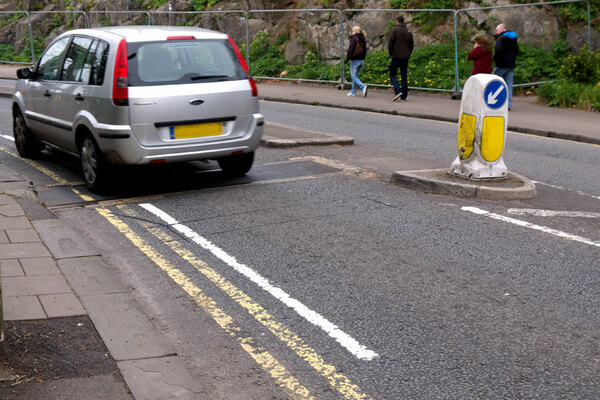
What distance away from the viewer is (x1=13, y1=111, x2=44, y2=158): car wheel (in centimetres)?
1065

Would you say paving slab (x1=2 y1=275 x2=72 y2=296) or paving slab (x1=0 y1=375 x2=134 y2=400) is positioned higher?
paving slab (x1=2 y1=275 x2=72 y2=296)

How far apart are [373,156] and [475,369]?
6.94 meters

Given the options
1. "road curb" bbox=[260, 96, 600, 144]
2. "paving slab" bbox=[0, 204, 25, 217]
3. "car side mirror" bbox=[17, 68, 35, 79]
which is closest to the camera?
"paving slab" bbox=[0, 204, 25, 217]

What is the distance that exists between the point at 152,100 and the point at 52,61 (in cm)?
226

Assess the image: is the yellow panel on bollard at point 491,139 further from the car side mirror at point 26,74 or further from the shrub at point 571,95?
the shrub at point 571,95

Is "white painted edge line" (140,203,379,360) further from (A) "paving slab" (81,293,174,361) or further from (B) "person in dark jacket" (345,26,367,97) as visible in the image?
(B) "person in dark jacket" (345,26,367,97)

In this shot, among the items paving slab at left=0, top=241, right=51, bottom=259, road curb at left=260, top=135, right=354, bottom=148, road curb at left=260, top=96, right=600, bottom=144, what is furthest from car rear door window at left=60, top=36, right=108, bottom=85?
road curb at left=260, top=96, right=600, bottom=144

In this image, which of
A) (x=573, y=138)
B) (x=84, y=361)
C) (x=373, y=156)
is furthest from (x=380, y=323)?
(x=573, y=138)

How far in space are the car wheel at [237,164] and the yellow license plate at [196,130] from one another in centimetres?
70

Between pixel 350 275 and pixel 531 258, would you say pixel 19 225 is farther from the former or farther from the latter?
pixel 531 258

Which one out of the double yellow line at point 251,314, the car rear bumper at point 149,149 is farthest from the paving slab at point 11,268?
the car rear bumper at point 149,149

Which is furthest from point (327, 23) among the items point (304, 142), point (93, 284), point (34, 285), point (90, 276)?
point (34, 285)

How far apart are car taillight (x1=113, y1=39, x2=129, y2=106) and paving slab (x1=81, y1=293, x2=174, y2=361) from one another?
324 cm

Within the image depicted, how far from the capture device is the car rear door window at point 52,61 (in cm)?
955
